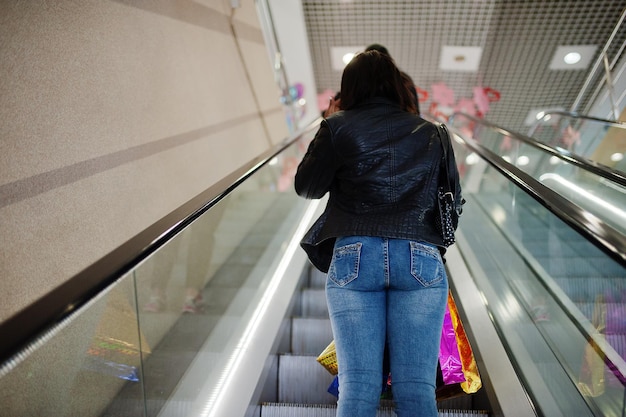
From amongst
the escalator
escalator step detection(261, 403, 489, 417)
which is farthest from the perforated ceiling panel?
escalator step detection(261, 403, 489, 417)

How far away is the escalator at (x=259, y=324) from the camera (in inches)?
50.9

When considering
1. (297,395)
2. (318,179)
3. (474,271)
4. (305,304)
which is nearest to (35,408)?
(318,179)

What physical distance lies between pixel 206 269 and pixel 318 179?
4.56 feet

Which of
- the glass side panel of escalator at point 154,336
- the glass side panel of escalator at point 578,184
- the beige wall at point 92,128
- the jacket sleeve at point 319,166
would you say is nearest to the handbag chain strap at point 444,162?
the jacket sleeve at point 319,166

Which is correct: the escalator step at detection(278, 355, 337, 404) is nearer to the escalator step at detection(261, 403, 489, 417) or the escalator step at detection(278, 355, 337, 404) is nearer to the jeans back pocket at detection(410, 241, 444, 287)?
the escalator step at detection(261, 403, 489, 417)

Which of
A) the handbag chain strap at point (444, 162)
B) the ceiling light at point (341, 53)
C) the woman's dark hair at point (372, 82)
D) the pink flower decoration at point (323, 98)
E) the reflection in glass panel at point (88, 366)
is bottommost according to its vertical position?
the pink flower decoration at point (323, 98)

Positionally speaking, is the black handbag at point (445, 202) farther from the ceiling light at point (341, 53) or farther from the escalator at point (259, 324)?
the ceiling light at point (341, 53)

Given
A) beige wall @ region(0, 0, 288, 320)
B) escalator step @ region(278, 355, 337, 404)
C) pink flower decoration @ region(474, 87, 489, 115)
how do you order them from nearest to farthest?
beige wall @ region(0, 0, 288, 320), escalator step @ region(278, 355, 337, 404), pink flower decoration @ region(474, 87, 489, 115)

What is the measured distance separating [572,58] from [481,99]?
5.39ft

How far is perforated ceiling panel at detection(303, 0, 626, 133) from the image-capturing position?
7590mm

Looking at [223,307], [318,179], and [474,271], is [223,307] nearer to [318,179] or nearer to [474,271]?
[318,179]

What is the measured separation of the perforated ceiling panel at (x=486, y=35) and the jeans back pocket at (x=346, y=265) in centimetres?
713

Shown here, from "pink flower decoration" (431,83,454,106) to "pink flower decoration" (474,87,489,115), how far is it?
501 mm

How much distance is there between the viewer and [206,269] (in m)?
2.67
